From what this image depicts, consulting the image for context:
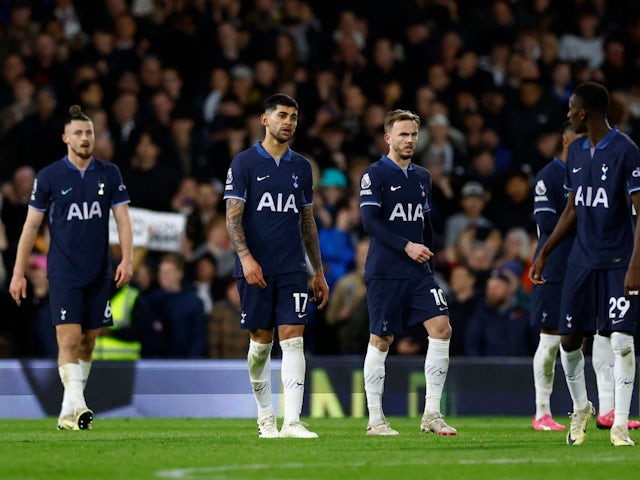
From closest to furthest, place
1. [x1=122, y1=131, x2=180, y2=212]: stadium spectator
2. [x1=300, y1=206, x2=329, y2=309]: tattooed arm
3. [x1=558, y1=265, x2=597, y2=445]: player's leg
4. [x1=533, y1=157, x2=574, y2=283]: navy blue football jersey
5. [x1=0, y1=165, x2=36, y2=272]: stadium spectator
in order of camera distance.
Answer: [x1=558, y1=265, x2=597, y2=445]: player's leg, [x1=300, y1=206, x2=329, y2=309]: tattooed arm, [x1=533, y1=157, x2=574, y2=283]: navy blue football jersey, [x1=0, y1=165, x2=36, y2=272]: stadium spectator, [x1=122, y1=131, x2=180, y2=212]: stadium spectator

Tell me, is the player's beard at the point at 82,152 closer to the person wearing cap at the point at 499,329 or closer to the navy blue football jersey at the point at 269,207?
the navy blue football jersey at the point at 269,207

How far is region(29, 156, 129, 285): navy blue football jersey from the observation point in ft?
39.0

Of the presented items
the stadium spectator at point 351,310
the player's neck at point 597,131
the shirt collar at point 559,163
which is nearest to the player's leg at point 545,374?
the shirt collar at point 559,163

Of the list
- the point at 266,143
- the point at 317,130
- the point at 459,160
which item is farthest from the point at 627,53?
the point at 266,143

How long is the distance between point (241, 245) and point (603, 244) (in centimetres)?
241

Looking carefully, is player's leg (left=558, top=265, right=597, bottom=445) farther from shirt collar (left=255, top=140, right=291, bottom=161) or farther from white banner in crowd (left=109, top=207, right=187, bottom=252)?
white banner in crowd (left=109, top=207, right=187, bottom=252)

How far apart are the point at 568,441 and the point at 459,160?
10.00 m

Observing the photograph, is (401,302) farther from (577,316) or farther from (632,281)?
(632,281)

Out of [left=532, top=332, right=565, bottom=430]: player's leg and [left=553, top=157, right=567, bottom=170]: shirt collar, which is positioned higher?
[left=553, top=157, right=567, bottom=170]: shirt collar

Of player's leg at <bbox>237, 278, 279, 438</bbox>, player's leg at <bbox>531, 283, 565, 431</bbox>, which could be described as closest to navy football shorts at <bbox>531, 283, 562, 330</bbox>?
player's leg at <bbox>531, 283, 565, 431</bbox>

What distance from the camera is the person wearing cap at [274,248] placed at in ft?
34.5

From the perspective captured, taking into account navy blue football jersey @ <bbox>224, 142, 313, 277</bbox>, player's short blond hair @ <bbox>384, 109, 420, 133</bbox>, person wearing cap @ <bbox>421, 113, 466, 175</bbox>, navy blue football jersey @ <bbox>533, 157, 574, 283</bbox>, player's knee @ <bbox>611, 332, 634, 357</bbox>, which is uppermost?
person wearing cap @ <bbox>421, 113, 466, 175</bbox>

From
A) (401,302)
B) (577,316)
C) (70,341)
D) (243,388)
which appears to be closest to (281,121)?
(401,302)

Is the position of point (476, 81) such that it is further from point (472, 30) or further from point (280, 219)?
point (280, 219)
